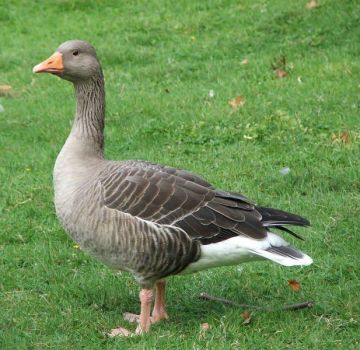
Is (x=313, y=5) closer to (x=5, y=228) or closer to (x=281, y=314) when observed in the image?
(x=5, y=228)

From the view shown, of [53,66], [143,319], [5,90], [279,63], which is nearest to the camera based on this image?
[143,319]

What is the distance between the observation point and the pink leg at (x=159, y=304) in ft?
17.7

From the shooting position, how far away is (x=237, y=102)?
9.62 meters

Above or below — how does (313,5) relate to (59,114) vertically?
above

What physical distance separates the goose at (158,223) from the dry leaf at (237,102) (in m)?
4.18

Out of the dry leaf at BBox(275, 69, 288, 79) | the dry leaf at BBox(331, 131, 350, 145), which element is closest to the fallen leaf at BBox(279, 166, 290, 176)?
the dry leaf at BBox(331, 131, 350, 145)

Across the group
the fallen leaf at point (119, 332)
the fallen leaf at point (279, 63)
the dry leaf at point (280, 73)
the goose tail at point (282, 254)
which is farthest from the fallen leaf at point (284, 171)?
the fallen leaf at point (279, 63)

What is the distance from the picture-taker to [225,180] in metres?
7.57

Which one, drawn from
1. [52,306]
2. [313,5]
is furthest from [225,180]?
[313,5]

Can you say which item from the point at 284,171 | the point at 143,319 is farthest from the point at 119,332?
the point at 284,171

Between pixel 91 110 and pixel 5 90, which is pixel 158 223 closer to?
pixel 91 110

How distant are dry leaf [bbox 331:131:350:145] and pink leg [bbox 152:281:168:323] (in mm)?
3325

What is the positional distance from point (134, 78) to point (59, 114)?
1650 millimetres

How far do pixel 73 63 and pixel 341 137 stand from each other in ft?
11.5
